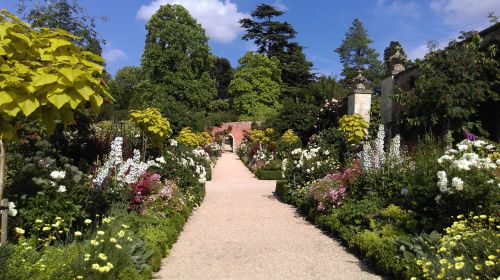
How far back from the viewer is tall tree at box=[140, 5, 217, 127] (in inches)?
1328

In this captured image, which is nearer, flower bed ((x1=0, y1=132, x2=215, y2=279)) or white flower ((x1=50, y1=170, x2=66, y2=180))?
flower bed ((x1=0, y1=132, x2=215, y2=279))

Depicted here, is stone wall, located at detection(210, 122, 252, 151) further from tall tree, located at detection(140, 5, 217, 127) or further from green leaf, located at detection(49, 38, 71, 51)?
green leaf, located at detection(49, 38, 71, 51)

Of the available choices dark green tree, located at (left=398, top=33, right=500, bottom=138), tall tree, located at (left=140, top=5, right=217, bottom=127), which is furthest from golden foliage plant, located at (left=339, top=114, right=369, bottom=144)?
tall tree, located at (left=140, top=5, right=217, bottom=127)

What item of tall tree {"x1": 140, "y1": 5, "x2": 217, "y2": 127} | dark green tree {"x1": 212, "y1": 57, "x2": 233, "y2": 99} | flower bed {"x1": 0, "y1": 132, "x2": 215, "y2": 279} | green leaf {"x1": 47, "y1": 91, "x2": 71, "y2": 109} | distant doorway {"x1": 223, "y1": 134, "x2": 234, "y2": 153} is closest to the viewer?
green leaf {"x1": 47, "y1": 91, "x2": 71, "y2": 109}

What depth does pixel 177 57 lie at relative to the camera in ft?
112

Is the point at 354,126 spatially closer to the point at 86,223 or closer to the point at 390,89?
the point at 390,89

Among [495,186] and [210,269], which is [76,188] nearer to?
[210,269]

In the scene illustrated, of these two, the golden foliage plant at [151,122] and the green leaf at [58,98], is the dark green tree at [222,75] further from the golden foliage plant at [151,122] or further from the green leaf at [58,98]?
the green leaf at [58,98]

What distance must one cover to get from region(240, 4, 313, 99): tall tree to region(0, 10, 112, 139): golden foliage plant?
38940 millimetres

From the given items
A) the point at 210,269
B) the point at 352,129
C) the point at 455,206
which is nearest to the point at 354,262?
the point at 455,206

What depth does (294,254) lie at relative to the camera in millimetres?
5848

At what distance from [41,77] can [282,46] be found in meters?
41.3

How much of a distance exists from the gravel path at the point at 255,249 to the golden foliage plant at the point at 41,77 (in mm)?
2905

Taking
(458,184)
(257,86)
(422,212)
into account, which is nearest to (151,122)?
(422,212)
